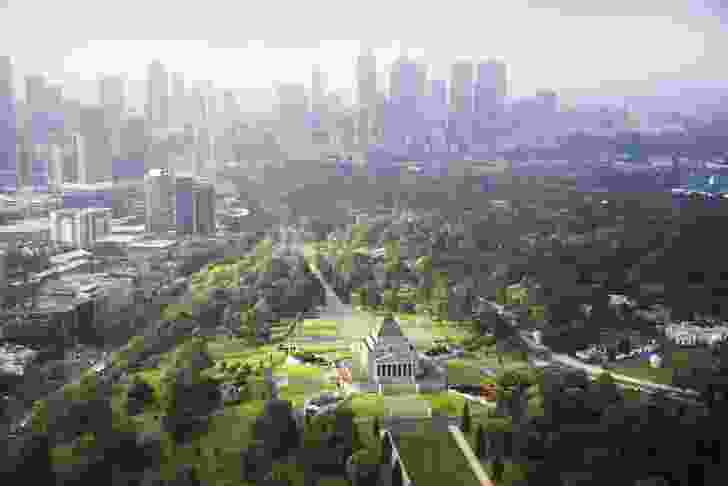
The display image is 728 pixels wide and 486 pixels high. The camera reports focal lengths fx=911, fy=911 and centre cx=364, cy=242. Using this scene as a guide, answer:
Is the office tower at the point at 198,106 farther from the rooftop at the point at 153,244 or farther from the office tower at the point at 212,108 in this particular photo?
the rooftop at the point at 153,244

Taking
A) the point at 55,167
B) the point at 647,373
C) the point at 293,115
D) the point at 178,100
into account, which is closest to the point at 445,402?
the point at 647,373

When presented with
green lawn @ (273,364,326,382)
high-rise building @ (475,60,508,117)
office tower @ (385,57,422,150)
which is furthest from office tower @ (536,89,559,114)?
green lawn @ (273,364,326,382)

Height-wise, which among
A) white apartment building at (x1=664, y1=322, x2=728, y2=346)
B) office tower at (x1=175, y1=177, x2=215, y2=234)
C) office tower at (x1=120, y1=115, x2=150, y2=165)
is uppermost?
office tower at (x1=120, y1=115, x2=150, y2=165)

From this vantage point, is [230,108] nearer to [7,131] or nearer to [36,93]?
[36,93]

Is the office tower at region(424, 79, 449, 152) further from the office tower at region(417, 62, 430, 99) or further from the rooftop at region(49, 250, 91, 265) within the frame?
the rooftop at region(49, 250, 91, 265)

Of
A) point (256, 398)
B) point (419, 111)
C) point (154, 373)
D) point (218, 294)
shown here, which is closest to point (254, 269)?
point (218, 294)

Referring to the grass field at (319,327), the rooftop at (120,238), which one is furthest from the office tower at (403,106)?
the grass field at (319,327)
